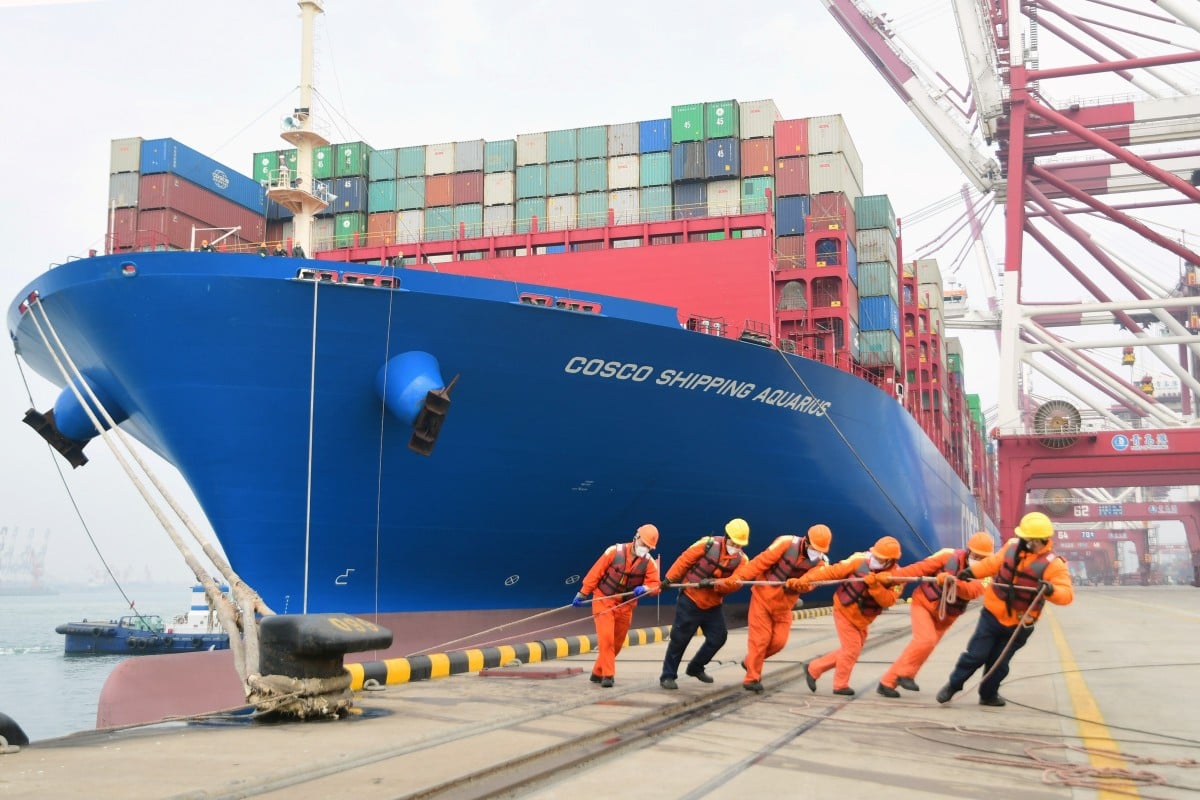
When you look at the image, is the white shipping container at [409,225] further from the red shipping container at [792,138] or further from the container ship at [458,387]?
the red shipping container at [792,138]

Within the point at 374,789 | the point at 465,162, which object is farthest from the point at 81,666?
the point at 374,789

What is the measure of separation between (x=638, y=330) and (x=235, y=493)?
6.43m

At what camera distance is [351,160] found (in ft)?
88.1

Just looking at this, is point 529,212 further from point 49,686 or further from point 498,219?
point 49,686

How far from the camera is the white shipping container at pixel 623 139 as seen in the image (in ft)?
83.9

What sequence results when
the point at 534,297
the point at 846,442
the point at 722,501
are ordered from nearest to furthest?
the point at 534,297, the point at 722,501, the point at 846,442

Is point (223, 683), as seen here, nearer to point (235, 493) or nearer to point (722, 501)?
point (235, 493)

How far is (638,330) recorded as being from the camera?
15.8 m

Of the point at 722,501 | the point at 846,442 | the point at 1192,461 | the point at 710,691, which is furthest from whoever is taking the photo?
the point at 1192,461

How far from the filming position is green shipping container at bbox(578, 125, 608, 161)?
25609mm

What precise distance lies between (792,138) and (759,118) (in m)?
1.04

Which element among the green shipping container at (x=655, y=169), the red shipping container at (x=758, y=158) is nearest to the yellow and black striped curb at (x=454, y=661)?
the green shipping container at (x=655, y=169)

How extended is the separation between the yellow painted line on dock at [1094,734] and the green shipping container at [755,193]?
15.5 m

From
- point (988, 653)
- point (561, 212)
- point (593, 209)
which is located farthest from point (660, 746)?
point (561, 212)
